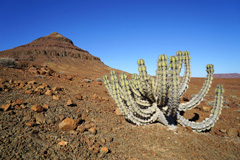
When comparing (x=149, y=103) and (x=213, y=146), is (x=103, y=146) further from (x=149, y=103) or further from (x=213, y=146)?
(x=213, y=146)

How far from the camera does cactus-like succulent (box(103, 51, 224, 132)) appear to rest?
350 centimetres

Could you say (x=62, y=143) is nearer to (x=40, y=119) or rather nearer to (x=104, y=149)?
(x=104, y=149)

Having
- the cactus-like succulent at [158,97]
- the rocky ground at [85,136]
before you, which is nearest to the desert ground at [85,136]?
the rocky ground at [85,136]

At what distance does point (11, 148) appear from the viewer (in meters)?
2.29

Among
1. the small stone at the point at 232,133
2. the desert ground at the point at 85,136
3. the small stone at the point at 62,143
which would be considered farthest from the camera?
the small stone at the point at 232,133

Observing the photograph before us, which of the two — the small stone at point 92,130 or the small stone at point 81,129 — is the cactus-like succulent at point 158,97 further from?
the small stone at point 81,129

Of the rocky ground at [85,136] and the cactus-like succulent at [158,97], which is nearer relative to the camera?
the rocky ground at [85,136]

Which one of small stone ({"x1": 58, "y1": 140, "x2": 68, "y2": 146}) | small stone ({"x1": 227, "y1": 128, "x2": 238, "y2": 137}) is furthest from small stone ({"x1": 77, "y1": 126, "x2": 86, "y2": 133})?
small stone ({"x1": 227, "y1": 128, "x2": 238, "y2": 137})

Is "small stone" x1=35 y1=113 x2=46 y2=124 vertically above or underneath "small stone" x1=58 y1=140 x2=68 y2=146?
above

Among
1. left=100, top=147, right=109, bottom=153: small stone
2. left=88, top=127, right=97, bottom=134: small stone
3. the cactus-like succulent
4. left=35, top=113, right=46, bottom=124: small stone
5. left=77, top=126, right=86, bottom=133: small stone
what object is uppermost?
the cactus-like succulent

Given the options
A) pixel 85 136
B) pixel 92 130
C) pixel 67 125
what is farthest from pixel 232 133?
pixel 67 125

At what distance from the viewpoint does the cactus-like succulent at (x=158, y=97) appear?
350 centimetres

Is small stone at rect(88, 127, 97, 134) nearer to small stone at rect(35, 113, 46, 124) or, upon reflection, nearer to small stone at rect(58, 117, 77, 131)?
small stone at rect(58, 117, 77, 131)

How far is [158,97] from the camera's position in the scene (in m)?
3.86
